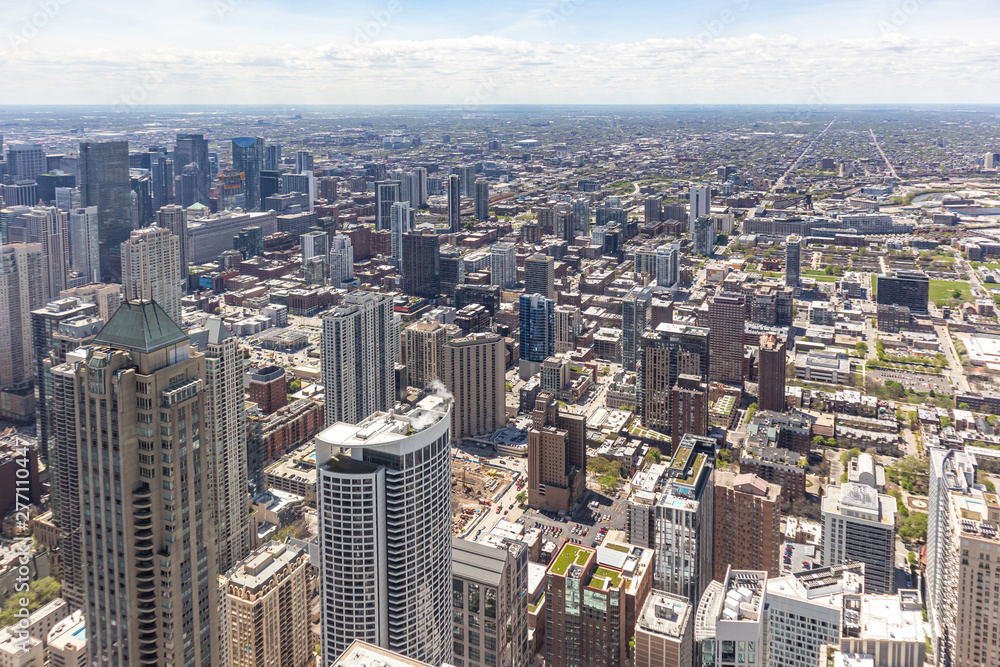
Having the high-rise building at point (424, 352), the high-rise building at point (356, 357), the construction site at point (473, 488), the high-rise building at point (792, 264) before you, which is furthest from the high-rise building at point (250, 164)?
the construction site at point (473, 488)

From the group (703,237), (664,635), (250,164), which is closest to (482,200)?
(703,237)

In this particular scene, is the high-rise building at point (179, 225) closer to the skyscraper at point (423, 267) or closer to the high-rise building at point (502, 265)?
the skyscraper at point (423, 267)

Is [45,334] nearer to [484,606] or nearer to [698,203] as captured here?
[484,606]

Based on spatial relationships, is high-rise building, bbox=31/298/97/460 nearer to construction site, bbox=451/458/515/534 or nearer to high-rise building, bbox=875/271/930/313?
construction site, bbox=451/458/515/534

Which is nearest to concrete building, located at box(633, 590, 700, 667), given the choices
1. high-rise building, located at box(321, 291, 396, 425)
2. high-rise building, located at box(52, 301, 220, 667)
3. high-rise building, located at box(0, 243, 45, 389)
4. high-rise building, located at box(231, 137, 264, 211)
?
high-rise building, located at box(52, 301, 220, 667)

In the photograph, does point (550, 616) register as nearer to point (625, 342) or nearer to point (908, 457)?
A: point (908, 457)

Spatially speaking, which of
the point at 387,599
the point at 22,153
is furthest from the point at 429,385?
the point at 22,153
